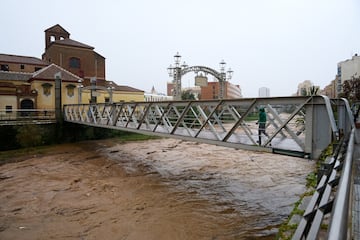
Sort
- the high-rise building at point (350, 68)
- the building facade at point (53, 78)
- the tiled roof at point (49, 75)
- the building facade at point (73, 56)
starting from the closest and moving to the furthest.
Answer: the building facade at point (53, 78), the tiled roof at point (49, 75), the building facade at point (73, 56), the high-rise building at point (350, 68)

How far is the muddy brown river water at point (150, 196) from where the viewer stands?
6312 mm

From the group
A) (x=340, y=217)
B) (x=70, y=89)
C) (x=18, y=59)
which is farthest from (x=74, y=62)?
(x=340, y=217)

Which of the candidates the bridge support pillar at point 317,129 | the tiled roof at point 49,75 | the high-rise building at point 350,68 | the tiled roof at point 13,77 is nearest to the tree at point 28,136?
the tiled roof at point 49,75

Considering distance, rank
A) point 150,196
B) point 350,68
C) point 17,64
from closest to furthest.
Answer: point 150,196, point 17,64, point 350,68

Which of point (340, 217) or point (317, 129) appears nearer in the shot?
point (340, 217)

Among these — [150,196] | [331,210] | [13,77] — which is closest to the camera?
[331,210]

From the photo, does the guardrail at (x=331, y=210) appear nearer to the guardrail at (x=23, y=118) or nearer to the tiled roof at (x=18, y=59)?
the guardrail at (x=23, y=118)

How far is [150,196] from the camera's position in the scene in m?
8.67

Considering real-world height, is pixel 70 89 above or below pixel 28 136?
above

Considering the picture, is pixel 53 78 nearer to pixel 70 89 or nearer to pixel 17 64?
pixel 70 89

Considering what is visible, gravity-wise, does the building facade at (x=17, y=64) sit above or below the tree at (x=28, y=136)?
above

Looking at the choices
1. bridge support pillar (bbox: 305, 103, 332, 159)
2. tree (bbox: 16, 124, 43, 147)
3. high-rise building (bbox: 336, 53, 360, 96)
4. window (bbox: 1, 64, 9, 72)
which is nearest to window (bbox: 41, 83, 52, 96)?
tree (bbox: 16, 124, 43, 147)

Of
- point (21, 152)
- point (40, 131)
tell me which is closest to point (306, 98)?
point (21, 152)

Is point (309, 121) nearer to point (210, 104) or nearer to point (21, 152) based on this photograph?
point (210, 104)
